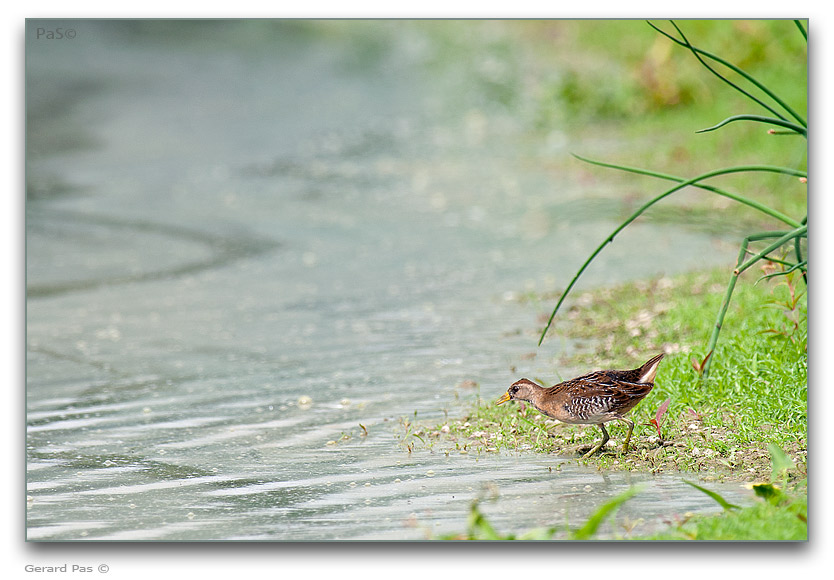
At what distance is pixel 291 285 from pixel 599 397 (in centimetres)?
386

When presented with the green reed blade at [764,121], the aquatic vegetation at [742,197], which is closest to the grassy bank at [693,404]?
the aquatic vegetation at [742,197]

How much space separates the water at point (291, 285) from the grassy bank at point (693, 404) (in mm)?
174

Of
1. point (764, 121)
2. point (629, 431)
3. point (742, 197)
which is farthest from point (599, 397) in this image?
point (764, 121)

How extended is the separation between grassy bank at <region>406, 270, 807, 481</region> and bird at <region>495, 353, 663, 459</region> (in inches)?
7.8

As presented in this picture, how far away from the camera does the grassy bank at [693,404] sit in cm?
464

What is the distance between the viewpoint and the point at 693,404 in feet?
16.8

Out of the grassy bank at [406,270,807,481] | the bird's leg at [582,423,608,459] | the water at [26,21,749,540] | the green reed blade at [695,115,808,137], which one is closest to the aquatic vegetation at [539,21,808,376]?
the green reed blade at [695,115,808,137]

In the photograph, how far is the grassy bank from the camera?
4637 millimetres

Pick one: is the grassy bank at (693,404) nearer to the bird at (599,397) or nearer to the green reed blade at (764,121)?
the bird at (599,397)

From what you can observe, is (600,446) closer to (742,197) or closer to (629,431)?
(629,431)

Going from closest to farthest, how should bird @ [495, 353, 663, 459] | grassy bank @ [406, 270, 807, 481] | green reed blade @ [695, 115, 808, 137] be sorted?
green reed blade @ [695, 115, 808, 137]
bird @ [495, 353, 663, 459]
grassy bank @ [406, 270, 807, 481]

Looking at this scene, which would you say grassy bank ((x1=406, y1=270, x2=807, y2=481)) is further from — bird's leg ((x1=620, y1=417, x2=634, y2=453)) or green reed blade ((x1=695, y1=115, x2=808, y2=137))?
green reed blade ((x1=695, y1=115, x2=808, y2=137))
